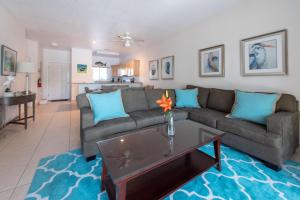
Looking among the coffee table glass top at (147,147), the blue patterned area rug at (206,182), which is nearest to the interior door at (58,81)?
the blue patterned area rug at (206,182)

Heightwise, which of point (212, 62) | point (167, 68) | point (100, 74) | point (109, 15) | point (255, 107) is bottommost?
point (255, 107)

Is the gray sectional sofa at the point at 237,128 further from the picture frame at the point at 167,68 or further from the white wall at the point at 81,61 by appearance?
the white wall at the point at 81,61

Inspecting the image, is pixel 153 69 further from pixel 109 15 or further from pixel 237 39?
pixel 237 39

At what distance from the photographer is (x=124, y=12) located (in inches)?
121

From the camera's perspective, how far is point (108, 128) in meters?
1.91

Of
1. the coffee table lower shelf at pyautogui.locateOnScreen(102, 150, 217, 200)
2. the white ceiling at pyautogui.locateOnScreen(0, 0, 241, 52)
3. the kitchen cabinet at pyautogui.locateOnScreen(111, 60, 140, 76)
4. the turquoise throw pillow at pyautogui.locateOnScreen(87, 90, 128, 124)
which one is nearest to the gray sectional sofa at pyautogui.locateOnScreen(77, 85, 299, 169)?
the turquoise throw pillow at pyautogui.locateOnScreen(87, 90, 128, 124)

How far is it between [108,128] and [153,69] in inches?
154

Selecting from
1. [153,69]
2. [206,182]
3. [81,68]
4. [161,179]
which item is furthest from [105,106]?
[81,68]

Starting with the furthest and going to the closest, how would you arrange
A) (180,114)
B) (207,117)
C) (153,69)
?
(153,69) < (180,114) < (207,117)

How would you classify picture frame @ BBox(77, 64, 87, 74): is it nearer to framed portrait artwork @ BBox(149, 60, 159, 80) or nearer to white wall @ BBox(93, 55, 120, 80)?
white wall @ BBox(93, 55, 120, 80)

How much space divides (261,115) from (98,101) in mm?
2274

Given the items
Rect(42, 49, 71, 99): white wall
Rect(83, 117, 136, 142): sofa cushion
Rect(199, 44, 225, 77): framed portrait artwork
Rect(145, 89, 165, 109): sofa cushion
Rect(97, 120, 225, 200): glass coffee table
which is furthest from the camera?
Rect(42, 49, 71, 99): white wall

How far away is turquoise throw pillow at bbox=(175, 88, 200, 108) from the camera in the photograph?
10.2 ft

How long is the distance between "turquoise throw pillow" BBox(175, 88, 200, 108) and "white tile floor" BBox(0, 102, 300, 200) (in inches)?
66.2
